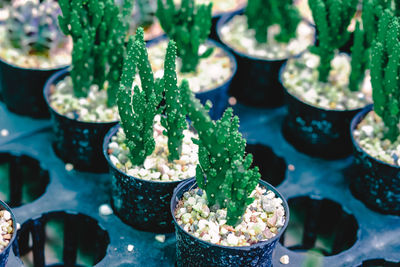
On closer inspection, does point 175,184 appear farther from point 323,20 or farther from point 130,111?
point 323,20

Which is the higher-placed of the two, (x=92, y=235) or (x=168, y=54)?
(x=168, y=54)

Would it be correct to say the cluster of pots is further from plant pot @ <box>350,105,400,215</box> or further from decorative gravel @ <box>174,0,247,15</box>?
decorative gravel @ <box>174,0,247,15</box>

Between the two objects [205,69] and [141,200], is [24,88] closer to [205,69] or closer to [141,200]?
[205,69]

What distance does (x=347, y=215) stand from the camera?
2986mm

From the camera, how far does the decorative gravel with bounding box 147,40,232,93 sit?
3.28 metres

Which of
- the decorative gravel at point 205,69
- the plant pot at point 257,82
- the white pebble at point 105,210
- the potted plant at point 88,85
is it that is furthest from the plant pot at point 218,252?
the plant pot at point 257,82

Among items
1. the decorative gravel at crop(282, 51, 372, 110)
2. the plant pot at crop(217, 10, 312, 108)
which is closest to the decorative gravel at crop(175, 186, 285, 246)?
the decorative gravel at crop(282, 51, 372, 110)

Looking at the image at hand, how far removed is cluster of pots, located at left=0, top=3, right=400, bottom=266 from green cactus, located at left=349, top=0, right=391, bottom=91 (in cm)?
22

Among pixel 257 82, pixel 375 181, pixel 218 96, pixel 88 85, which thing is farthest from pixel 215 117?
pixel 375 181

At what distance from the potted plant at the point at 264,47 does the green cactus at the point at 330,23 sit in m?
0.30

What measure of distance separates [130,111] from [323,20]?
3.67ft

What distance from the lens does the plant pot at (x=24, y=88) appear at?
326 centimetres

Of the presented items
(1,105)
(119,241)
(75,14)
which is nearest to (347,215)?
(119,241)

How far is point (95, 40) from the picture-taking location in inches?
120
